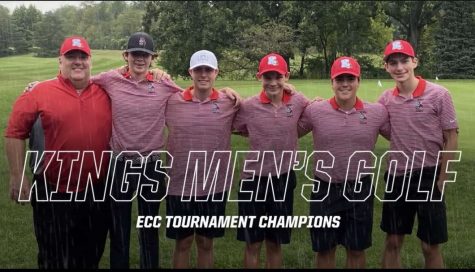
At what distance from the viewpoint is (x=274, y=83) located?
480cm

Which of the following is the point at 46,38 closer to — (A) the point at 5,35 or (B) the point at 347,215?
(A) the point at 5,35

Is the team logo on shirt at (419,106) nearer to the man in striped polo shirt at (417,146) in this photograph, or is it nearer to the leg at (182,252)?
the man in striped polo shirt at (417,146)

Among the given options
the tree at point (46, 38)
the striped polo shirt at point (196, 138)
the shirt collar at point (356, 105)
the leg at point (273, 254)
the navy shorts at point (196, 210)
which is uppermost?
the shirt collar at point (356, 105)

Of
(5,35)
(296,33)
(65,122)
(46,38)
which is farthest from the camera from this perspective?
(46,38)

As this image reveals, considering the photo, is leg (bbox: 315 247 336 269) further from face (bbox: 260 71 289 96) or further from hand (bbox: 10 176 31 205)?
hand (bbox: 10 176 31 205)

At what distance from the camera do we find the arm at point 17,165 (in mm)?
4484

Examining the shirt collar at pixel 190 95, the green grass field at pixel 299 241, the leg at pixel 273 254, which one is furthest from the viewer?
the green grass field at pixel 299 241

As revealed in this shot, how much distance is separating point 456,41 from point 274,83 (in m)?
38.5

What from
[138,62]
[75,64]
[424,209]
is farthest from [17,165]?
[424,209]

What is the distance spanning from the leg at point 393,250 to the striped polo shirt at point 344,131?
65 centimetres

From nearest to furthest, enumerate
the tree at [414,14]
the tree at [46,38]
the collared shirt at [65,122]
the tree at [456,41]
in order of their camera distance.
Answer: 1. the collared shirt at [65,122]
2. the tree at [456,41]
3. the tree at [46,38]
4. the tree at [414,14]

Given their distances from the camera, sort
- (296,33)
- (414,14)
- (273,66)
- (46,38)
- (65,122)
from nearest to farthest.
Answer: (65,122)
(273,66)
(296,33)
(46,38)
(414,14)

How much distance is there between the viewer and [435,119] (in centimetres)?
459

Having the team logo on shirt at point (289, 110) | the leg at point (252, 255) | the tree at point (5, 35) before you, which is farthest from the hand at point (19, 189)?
the tree at point (5, 35)
